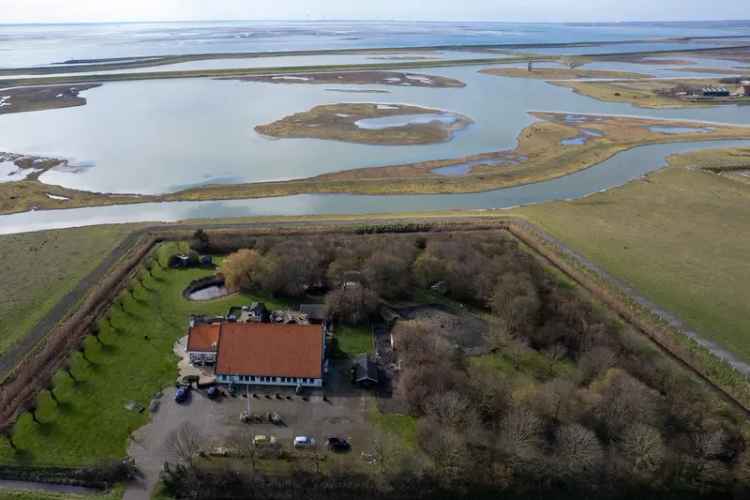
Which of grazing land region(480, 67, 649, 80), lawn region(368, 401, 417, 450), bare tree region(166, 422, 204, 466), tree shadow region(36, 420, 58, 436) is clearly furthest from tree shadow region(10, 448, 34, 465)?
grazing land region(480, 67, 649, 80)

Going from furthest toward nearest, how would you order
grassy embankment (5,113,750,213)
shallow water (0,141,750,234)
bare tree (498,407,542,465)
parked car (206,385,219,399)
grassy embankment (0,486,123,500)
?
grassy embankment (5,113,750,213)
shallow water (0,141,750,234)
parked car (206,385,219,399)
bare tree (498,407,542,465)
grassy embankment (0,486,123,500)

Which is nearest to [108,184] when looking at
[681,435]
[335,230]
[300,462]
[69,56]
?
[335,230]

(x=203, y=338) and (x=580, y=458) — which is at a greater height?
(x=203, y=338)

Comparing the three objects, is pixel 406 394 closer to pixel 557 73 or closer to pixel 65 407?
pixel 65 407

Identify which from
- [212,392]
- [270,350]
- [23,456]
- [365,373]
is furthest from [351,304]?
[23,456]

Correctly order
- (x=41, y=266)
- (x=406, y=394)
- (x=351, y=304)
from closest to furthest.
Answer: (x=406, y=394), (x=351, y=304), (x=41, y=266)

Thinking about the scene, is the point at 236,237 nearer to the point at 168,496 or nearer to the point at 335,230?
the point at 335,230

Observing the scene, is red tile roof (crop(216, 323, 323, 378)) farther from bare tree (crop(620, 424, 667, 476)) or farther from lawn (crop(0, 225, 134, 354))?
bare tree (crop(620, 424, 667, 476))
